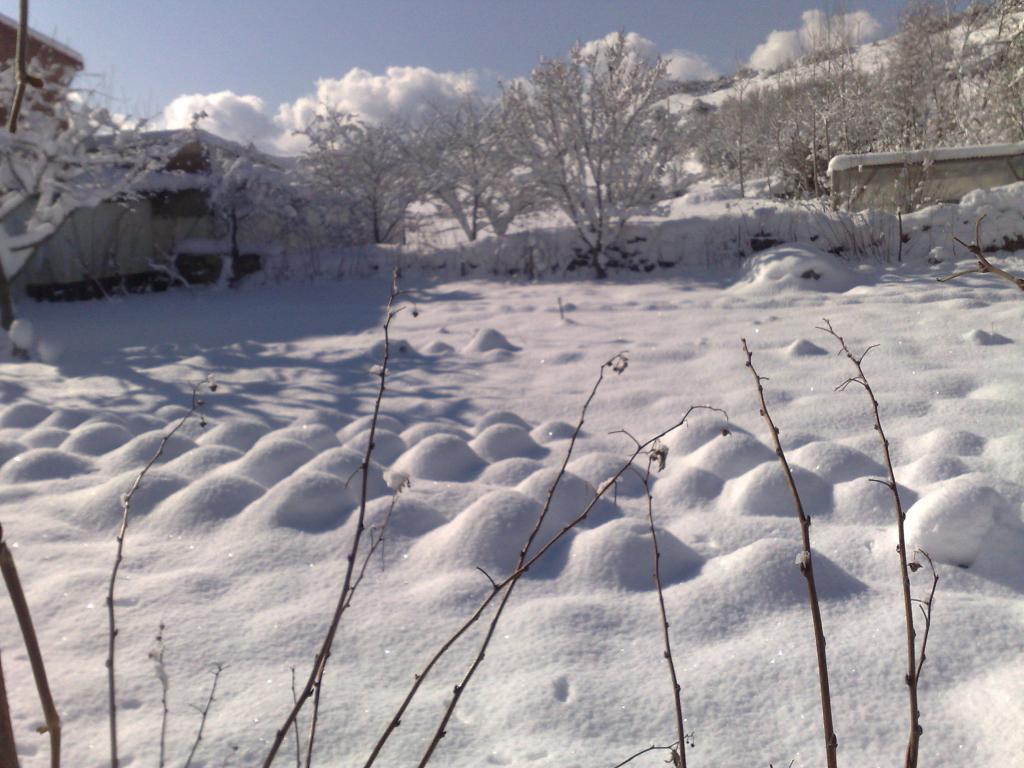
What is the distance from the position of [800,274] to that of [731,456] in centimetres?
326

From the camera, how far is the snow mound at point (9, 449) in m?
3.38

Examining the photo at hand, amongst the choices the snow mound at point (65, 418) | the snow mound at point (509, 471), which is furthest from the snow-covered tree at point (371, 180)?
the snow mound at point (509, 471)

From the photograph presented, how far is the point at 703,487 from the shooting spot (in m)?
2.72

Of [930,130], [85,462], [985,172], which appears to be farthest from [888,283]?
[930,130]

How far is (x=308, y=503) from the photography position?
2.65 metres

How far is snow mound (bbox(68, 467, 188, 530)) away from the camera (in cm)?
270

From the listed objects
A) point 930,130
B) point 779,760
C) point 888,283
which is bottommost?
point 779,760

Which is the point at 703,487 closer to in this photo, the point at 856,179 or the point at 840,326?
the point at 840,326

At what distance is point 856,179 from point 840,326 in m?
3.11

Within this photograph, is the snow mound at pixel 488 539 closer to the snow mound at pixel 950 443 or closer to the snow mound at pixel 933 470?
the snow mound at pixel 933 470

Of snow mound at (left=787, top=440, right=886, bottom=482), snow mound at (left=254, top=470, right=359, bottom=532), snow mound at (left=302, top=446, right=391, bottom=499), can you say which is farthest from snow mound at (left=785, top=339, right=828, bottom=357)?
snow mound at (left=254, top=470, right=359, bottom=532)

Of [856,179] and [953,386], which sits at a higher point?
[856,179]

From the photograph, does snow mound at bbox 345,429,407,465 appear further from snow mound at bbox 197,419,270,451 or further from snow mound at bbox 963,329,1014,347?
snow mound at bbox 963,329,1014,347

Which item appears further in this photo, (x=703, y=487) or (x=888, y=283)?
(x=888, y=283)
